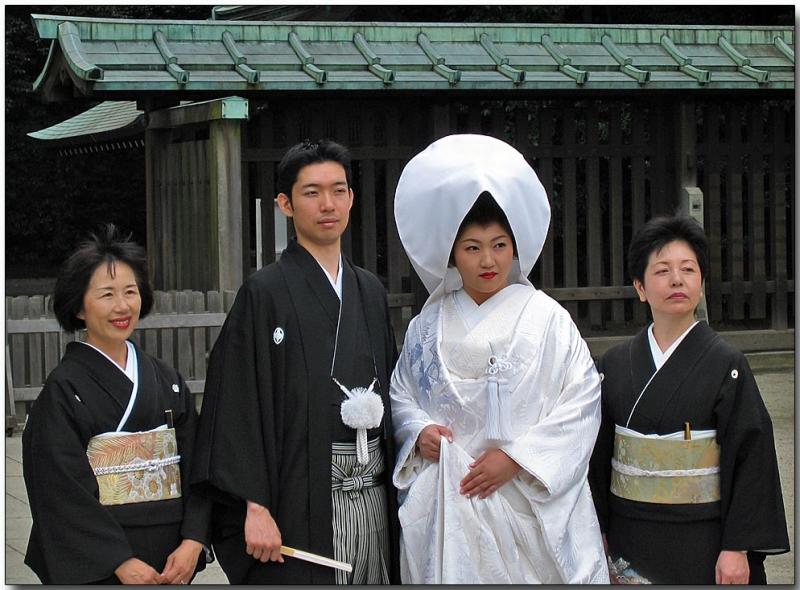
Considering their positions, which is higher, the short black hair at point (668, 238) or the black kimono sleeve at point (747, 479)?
the short black hair at point (668, 238)

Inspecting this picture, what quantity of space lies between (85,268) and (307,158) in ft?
2.35

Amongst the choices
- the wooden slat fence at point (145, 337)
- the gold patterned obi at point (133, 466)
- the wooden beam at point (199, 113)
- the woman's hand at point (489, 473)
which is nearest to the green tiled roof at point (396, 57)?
the wooden beam at point (199, 113)

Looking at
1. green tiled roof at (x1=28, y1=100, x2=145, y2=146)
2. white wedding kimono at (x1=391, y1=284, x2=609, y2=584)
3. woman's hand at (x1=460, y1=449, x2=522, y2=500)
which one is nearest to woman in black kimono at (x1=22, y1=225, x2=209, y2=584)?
white wedding kimono at (x1=391, y1=284, x2=609, y2=584)

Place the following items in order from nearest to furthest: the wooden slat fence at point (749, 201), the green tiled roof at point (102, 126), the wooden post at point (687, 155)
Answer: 1. the wooden post at point (687, 155)
2. the wooden slat fence at point (749, 201)
3. the green tiled roof at point (102, 126)

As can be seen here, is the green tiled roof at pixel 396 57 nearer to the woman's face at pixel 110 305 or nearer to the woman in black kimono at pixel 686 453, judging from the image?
the woman's face at pixel 110 305

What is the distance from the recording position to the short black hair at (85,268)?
3141 mm

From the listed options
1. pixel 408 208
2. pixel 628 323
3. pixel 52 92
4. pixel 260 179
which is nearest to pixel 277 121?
pixel 260 179

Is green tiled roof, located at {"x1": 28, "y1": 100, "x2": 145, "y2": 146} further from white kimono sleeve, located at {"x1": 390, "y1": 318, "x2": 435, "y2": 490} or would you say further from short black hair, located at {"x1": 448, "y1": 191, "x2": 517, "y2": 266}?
A: short black hair, located at {"x1": 448, "y1": 191, "x2": 517, "y2": 266}

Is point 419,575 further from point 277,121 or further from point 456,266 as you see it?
point 277,121

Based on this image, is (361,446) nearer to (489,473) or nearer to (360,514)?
(360,514)

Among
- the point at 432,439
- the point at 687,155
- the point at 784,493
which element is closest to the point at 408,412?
the point at 432,439

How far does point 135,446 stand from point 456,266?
1.06 meters

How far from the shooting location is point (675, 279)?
10.3 feet

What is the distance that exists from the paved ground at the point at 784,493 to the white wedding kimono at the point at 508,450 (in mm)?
1723
